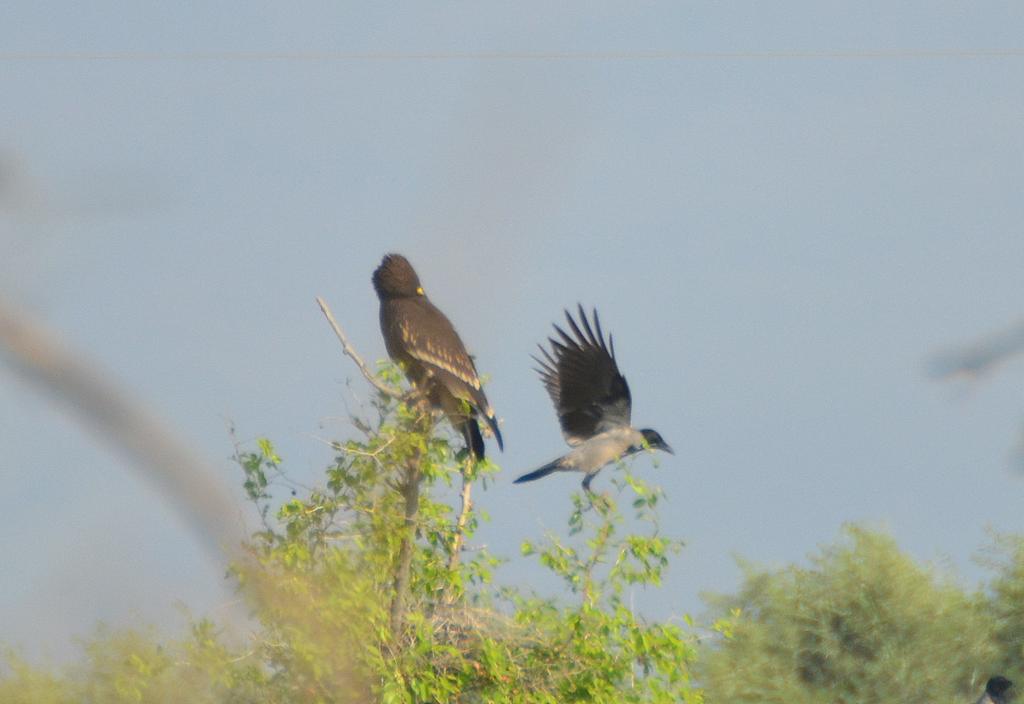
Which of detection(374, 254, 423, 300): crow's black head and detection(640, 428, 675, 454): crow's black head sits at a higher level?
detection(374, 254, 423, 300): crow's black head

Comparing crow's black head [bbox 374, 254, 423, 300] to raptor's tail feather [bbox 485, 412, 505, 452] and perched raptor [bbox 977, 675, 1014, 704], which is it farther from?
perched raptor [bbox 977, 675, 1014, 704]

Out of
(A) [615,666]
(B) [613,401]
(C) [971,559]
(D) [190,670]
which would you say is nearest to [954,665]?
(C) [971,559]

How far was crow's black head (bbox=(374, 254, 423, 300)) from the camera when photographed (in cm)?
1100

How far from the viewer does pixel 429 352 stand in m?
10.1

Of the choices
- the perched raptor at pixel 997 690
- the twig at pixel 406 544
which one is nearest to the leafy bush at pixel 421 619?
the twig at pixel 406 544

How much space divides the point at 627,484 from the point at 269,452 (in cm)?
217

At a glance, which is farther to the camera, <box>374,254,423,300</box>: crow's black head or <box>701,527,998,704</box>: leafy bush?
<box>701,527,998,704</box>: leafy bush

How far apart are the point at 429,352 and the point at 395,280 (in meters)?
1.05

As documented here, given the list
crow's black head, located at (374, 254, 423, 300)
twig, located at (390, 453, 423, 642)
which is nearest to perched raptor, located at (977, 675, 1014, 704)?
crow's black head, located at (374, 254, 423, 300)

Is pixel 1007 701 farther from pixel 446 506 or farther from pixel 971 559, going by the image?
pixel 446 506

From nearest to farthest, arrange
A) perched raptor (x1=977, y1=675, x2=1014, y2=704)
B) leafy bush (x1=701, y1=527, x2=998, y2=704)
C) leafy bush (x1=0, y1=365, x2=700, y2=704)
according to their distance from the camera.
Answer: leafy bush (x1=0, y1=365, x2=700, y2=704)
perched raptor (x1=977, y1=675, x2=1014, y2=704)
leafy bush (x1=701, y1=527, x2=998, y2=704)

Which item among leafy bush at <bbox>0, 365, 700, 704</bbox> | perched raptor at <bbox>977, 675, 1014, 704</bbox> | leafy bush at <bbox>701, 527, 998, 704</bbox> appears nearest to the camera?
leafy bush at <bbox>0, 365, 700, 704</bbox>

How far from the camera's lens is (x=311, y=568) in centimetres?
902

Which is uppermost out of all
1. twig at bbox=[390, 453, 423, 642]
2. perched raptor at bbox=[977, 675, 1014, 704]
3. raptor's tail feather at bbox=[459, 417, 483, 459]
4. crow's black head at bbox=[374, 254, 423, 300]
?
crow's black head at bbox=[374, 254, 423, 300]
